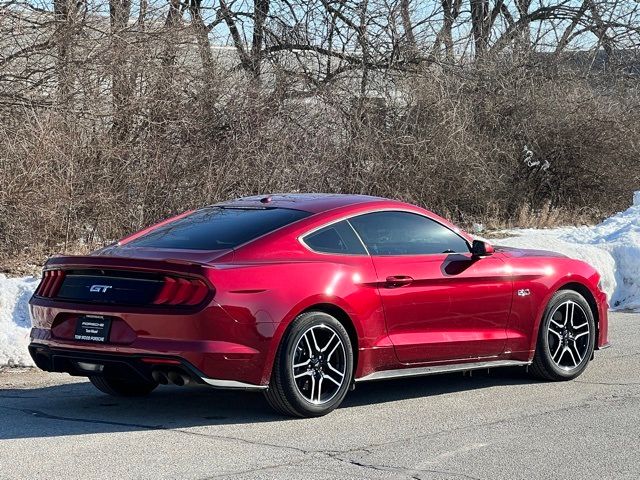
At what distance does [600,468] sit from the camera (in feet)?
21.2

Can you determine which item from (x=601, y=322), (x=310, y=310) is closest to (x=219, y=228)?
(x=310, y=310)

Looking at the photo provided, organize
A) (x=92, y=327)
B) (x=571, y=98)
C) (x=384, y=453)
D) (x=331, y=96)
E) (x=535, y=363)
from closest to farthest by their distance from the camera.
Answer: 1. (x=384, y=453)
2. (x=92, y=327)
3. (x=535, y=363)
4. (x=331, y=96)
5. (x=571, y=98)

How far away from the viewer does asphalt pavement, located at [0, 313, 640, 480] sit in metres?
6.37

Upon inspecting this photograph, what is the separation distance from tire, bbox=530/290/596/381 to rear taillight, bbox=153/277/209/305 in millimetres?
3097

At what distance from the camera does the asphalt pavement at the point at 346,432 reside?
6371 mm

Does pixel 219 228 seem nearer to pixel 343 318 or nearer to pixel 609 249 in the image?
pixel 343 318

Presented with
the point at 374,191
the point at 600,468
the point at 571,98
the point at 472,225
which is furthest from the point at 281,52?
the point at 600,468

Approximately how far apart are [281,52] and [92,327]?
13.0 meters

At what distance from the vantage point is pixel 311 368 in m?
7.70

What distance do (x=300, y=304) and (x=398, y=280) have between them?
0.96 metres

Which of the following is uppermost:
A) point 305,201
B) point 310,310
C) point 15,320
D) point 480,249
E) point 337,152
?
point 337,152

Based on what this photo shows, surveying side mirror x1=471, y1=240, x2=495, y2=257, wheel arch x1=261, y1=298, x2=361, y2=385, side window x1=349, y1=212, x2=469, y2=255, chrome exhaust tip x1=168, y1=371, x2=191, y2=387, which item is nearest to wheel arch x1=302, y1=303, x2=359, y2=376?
wheel arch x1=261, y1=298, x2=361, y2=385

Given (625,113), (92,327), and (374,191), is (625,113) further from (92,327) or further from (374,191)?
(92,327)

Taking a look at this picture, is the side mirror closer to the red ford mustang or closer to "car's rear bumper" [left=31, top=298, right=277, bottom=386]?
the red ford mustang
